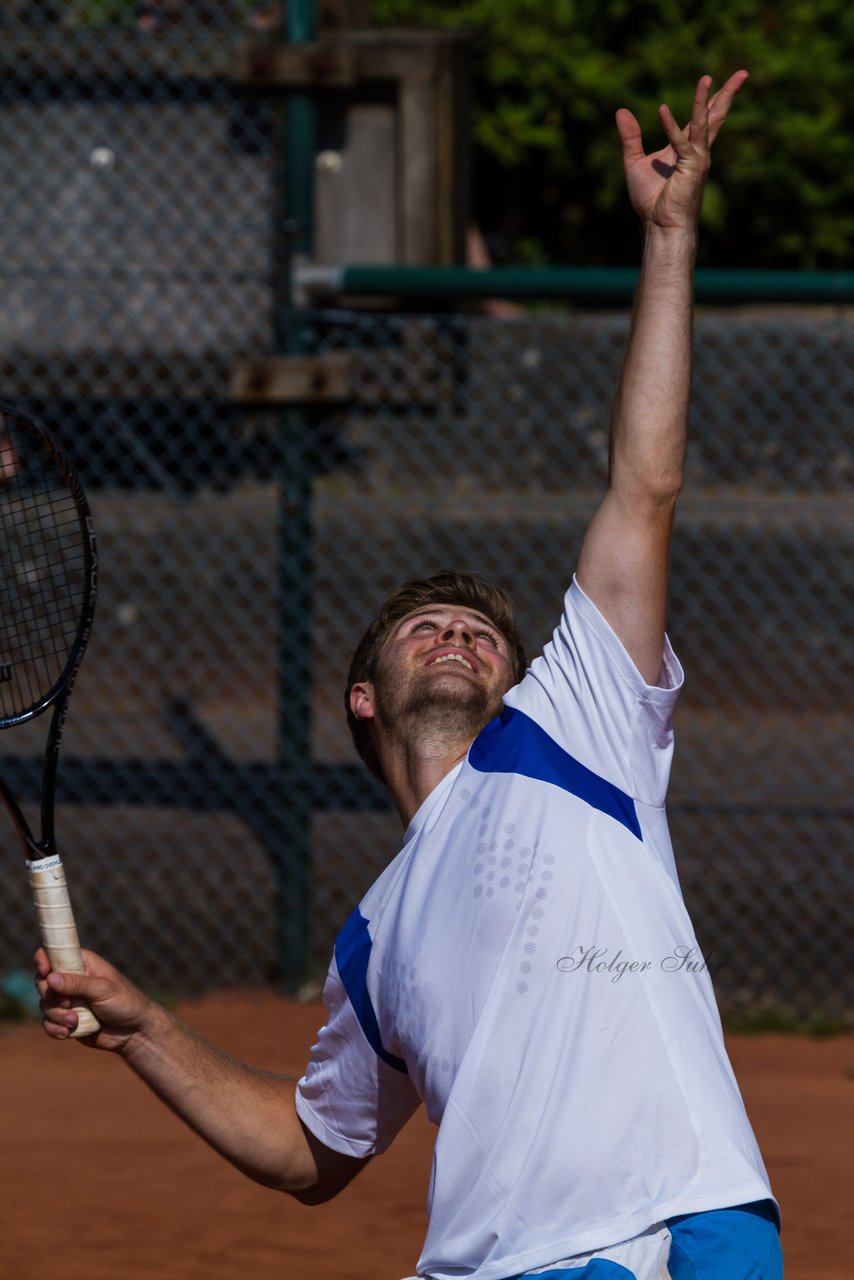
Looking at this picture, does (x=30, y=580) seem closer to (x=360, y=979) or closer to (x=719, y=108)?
(x=360, y=979)

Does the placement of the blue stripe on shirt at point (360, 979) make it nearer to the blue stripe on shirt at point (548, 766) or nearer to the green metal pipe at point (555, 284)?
the blue stripe on shirt at point (548, 766)

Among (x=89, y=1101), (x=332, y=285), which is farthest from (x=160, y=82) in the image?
(x=89, y=1101)

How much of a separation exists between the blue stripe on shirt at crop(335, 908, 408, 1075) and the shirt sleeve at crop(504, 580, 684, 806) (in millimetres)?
399

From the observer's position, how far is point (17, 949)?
572cm

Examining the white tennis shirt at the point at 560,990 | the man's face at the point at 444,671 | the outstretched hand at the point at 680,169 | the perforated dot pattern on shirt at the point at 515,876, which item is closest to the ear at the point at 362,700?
the man's face at the point at 444,671

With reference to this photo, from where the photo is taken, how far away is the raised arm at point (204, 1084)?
2.26m

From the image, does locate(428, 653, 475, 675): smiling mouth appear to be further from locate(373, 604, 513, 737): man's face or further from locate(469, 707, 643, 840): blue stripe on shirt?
locate(469, 707, 643, 840): blue stripe on shirt

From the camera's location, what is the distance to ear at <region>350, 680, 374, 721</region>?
2527 mm

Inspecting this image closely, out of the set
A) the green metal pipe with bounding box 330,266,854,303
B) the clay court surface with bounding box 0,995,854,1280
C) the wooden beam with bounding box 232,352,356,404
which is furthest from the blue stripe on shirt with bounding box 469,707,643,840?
the wooden beam with bounding box 232,352,356,404

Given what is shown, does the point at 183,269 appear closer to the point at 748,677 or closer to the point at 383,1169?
the point at 748,677

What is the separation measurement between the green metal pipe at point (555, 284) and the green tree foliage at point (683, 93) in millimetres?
3789

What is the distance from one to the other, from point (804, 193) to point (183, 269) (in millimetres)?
3986

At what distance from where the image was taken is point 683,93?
8.91 m

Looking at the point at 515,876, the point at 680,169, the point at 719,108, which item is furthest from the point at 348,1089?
the point at 719,108
